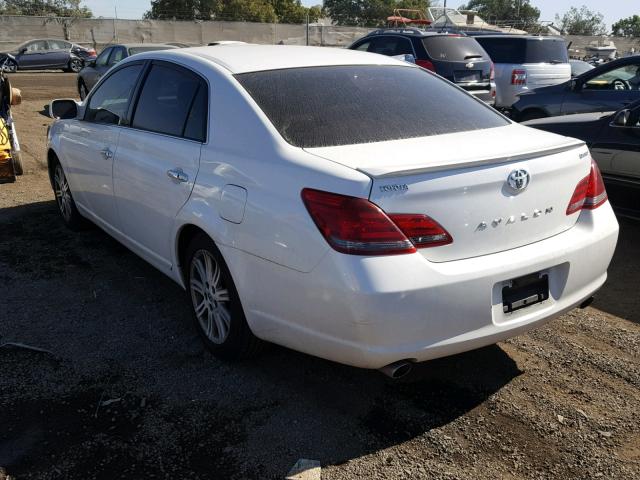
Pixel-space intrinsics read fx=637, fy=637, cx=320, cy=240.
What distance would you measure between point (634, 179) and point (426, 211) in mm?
3485

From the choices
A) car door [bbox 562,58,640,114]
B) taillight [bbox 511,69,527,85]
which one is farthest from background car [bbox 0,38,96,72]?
car door [bbox 562,58,640,114]

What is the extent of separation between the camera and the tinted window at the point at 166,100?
3756mm

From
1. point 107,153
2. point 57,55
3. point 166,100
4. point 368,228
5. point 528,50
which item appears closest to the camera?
point 368,228

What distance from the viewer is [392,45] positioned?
36.4ft

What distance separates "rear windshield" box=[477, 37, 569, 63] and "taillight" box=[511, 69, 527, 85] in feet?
1.02

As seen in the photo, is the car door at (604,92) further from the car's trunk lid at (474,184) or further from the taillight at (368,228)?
the taillight at (368,228)

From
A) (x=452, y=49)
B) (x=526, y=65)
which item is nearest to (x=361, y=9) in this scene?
(x=526, y=65)

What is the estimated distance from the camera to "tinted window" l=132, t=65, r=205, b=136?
376 cm

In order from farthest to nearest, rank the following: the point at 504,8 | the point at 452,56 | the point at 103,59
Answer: the point at 504,8, the point at 103,59, the point at 452,56

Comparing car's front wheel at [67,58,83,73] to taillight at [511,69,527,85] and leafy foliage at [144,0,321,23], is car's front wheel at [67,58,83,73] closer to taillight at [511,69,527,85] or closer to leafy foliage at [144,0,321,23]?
taillight at [511,69,527,85]

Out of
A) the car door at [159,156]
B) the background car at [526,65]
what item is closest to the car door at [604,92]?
the background car at [526,65]

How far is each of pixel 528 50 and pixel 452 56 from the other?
2331 millimetres

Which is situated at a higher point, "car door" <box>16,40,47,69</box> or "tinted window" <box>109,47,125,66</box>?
"tinted window" <box>109,47,125,66</box>

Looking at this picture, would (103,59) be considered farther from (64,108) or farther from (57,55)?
(57,55)
